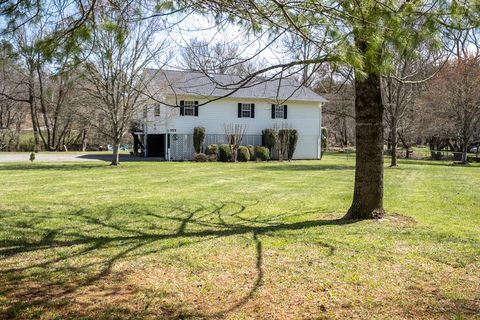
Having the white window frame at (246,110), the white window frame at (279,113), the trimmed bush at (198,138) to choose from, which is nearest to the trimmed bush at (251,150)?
the white window frame at (246,110)

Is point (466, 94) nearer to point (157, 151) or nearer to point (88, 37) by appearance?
point (157, 151)

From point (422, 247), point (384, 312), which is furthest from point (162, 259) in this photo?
point (422, 247)

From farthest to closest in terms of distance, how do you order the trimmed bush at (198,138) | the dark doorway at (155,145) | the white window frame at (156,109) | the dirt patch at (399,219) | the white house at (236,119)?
the dark doorway at (155,145) < the white house at (236,119) < the trimmed bush at (198,138) < the white window frame at (156,109) < the dirt patch at (399,219)

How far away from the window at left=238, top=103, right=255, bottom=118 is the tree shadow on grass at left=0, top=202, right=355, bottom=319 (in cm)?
1853

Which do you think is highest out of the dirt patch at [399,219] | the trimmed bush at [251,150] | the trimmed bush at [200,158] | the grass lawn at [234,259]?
the trimmed bush at [251,150]

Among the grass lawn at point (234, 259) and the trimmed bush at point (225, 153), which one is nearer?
the grass lawn at point (234, 259)

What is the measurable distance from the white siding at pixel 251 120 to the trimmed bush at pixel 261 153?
165 centimetres

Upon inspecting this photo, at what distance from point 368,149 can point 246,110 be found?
66.9 feet

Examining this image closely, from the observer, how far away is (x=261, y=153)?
25516 millimetres

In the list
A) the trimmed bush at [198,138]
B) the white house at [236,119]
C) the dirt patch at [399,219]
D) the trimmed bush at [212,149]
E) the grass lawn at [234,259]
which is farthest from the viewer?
the white house at [236,119]

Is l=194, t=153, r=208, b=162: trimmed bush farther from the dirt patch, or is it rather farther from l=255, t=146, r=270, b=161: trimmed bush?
the dirt patch

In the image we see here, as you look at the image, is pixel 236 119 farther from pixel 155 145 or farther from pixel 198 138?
pixel 155 145

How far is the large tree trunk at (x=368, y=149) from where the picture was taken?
6.59 meters

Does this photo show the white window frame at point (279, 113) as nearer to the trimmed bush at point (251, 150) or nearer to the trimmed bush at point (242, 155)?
the trimmed bush at point (251, 150)
